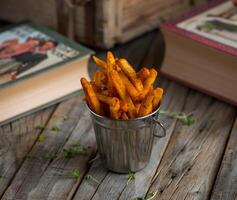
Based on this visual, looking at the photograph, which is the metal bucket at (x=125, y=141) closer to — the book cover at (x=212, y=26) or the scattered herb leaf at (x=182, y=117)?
the scattered herb leaf at (x=182, y=117)

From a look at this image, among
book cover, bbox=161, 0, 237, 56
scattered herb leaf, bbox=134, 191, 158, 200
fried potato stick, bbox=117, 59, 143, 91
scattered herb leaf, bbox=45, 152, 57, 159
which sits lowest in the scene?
scattered herb leaf, bbox=45, 152, 57, 159

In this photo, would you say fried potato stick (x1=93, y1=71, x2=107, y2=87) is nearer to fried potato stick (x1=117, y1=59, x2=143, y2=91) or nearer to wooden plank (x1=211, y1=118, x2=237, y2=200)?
fried potato stick (x1=117, y1=59, x2=143, y2=91)

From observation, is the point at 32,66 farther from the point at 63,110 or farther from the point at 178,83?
the point at 178,83

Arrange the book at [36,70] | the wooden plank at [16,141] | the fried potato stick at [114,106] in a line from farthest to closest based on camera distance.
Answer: the book at [36,70] < the wooden plank at [16,141] < the fried potato stick at [114,106]

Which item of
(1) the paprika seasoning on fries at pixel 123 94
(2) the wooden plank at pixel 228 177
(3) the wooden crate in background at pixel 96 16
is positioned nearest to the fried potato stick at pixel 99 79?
(1) the paprika seasoning on fries at pixel 123 94

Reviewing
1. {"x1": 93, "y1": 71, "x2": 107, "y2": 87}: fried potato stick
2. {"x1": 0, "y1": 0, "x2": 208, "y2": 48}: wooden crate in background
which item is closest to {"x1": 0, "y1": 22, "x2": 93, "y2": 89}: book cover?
{"x1": 0, "y1": 0, "x2": 208, "y2": 48}: wooden crate in background

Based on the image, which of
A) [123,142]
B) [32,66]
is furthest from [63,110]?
[123,142]
